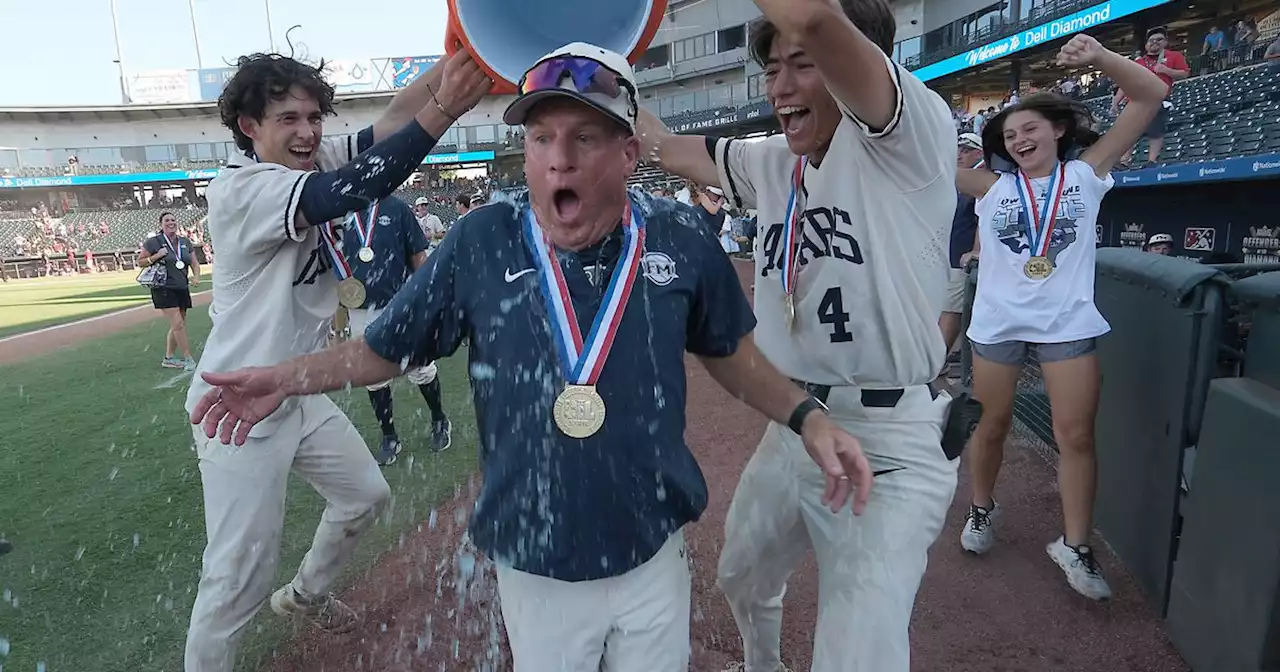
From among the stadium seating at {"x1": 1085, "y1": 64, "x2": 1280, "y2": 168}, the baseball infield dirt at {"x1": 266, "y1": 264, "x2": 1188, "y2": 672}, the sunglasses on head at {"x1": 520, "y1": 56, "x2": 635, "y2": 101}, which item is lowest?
the baseball infield dirt at {"x1": 266, "y1": 264, "x2": 1188, "y2": 672}

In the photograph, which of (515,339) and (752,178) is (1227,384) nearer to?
(752,178)

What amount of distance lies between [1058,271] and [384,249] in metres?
4.87

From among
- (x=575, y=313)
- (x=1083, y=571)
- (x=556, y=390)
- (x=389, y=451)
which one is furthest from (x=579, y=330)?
(x=389, y=451)

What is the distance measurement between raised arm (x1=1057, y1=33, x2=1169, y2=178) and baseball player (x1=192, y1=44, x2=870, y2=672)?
269 centimetres

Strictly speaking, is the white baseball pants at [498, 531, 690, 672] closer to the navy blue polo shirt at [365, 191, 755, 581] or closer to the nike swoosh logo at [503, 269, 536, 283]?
the navy blue polo shirt at [365, 191, 755, 581]

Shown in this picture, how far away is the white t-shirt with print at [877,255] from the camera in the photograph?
2229mm

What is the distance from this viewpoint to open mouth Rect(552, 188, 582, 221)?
6.23ft

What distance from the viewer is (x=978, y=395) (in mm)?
Answer: 4043

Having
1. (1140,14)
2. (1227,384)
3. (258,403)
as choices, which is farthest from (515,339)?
(1140,14)

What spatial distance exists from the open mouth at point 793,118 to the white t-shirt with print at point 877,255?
0.36ft

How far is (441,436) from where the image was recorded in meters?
6.48

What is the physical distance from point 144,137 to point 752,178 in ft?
228

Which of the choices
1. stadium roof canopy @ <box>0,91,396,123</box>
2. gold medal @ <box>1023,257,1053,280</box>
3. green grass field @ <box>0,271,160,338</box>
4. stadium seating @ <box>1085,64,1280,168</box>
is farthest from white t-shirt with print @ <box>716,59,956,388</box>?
stadium roof canopy @ <box>0,91,396,123</box>

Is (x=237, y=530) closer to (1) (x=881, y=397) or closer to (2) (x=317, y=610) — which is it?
(2) (x=317, y=610)
